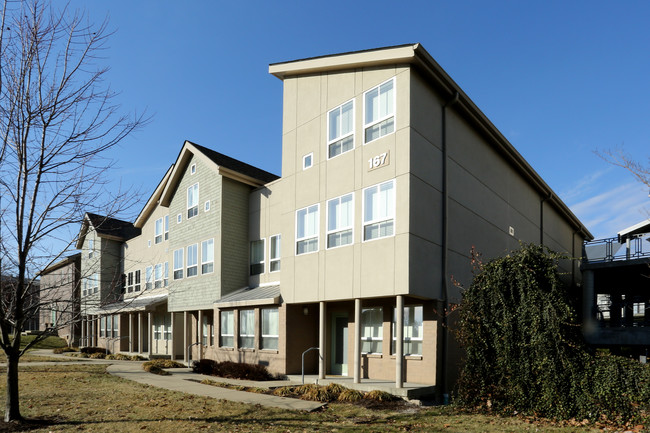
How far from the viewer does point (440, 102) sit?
16969mm

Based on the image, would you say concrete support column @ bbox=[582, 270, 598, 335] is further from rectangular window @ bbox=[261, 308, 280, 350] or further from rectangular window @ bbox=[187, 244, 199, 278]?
rectangular window @ bbox=[187, 244, 199, 278]

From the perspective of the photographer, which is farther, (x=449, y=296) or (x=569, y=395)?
(x=449, y=296)

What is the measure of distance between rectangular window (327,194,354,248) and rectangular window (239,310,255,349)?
6045 millimetres

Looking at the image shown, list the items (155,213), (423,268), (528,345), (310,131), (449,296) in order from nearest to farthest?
(528,345), (423,268), (449,296), (310,131), (155,213)

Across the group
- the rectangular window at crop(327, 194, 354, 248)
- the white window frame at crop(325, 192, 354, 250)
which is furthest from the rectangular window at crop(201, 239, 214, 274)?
the rectangular window at crop(327, 194, 354, 248)

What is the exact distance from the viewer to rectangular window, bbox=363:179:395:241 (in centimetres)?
1525

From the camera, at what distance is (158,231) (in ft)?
109

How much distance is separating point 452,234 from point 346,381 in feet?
18.8

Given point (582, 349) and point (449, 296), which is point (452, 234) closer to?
point (449, 296)

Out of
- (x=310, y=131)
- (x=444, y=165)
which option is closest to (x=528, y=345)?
(x=444, y=165)

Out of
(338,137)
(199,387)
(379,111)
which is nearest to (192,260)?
(199,387)

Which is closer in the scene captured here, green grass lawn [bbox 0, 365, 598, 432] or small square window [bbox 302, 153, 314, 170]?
green grass lawn [bbox 0, 365, 598, 432]

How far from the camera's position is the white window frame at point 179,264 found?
1048 inches

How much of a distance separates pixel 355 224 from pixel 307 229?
2.68 metres
